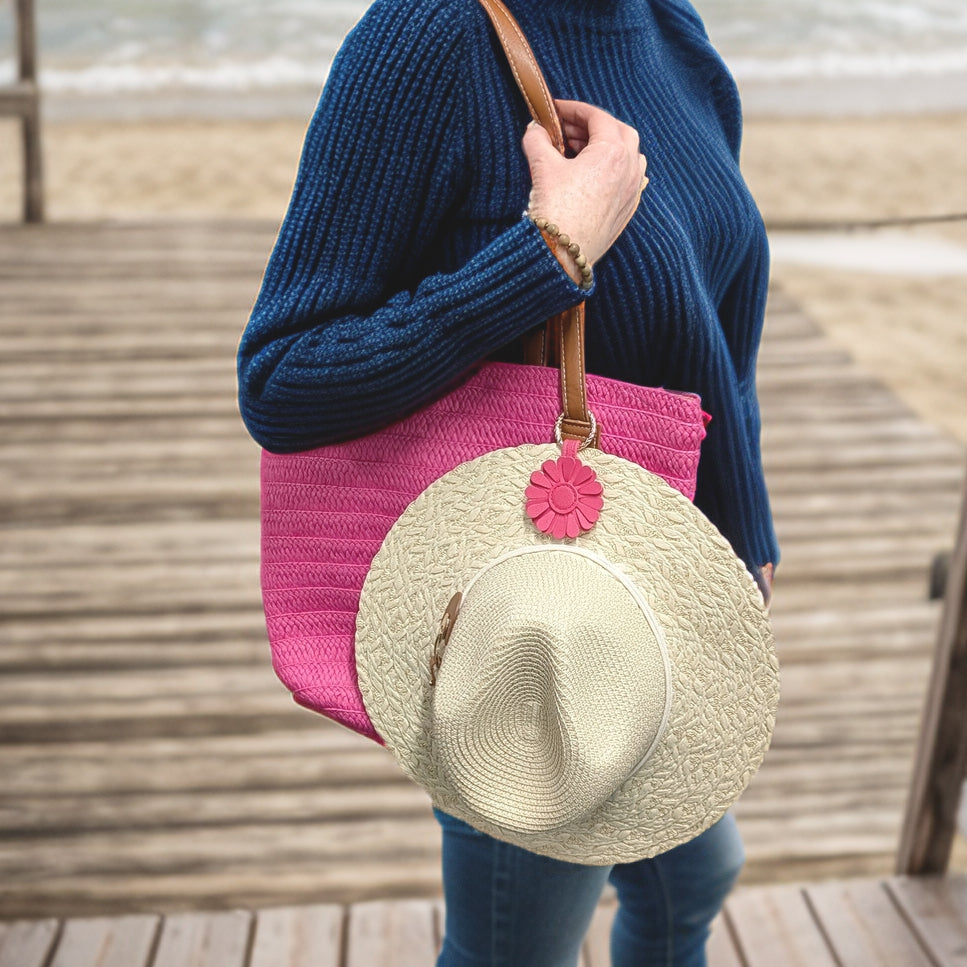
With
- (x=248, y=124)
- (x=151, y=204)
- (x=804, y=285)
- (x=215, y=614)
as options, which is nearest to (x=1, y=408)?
(x=215, y=614)

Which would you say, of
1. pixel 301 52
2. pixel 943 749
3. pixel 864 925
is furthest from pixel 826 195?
pixel 301 52

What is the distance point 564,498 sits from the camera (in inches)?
32.0

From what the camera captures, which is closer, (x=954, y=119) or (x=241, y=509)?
(x=241, y=509)

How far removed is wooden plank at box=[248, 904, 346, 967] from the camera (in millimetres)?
1704

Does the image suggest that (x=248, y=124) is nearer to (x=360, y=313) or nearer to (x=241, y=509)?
(x=241, y=509)

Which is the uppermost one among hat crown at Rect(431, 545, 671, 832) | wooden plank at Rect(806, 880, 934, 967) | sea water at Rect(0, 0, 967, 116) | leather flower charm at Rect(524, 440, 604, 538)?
leather flower charm at Rect(524, 440, 604, 538)

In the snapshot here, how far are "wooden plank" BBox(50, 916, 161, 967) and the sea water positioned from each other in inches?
487

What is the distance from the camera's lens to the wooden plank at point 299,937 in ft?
5.59

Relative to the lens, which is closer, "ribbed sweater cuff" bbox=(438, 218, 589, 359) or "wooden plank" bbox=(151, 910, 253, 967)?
"ribbed sweater cuff" bbox=(438, 218, 589, 359)

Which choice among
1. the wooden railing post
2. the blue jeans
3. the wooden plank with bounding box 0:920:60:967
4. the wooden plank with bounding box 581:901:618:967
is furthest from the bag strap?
the wooden railing post

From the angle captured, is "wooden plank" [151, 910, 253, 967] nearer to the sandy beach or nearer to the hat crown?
the hat crown

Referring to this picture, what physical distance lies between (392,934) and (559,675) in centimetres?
110

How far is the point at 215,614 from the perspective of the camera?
2855 millimetres

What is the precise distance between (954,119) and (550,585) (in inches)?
533
